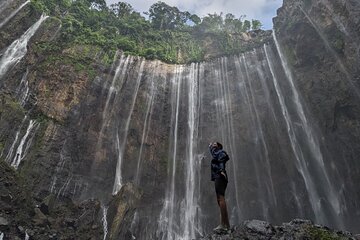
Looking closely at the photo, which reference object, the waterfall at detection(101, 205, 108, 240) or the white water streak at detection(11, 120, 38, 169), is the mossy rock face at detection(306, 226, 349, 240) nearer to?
the waterfall at detection(101, 205, 108, 240)

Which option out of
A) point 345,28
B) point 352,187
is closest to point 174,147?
point 352,187

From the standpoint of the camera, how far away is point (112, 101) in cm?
2492

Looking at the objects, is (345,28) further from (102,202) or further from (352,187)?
(102,202)

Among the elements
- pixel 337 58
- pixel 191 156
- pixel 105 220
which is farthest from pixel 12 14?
pixel 337 58

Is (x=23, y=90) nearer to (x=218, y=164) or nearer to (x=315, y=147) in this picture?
(x=315, y=147)

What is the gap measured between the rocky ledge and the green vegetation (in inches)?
894

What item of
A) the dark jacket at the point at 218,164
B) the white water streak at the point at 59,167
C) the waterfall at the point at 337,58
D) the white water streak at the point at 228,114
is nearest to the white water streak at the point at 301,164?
the white water streak at the point at 228,114

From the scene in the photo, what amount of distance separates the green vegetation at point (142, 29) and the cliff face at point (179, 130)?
123 centimetres

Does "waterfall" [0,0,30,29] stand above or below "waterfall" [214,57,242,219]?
above

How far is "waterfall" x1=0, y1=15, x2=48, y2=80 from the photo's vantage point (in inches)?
925

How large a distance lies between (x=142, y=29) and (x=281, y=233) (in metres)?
30.1

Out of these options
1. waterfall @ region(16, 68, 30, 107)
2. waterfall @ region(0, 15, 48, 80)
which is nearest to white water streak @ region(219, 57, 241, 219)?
waterfall @ region(16, 68, 30, 107)

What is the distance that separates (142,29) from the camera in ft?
113

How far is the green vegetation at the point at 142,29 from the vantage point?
2891 cm
